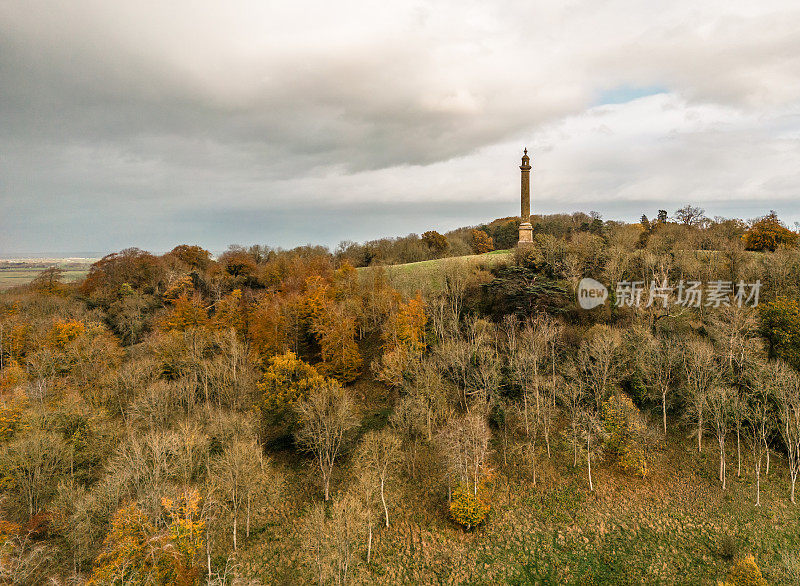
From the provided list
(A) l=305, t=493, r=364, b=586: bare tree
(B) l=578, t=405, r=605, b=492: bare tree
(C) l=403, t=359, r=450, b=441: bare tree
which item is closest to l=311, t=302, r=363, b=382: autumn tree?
(C) l=403, t=359, r=450, b=441: bare tree

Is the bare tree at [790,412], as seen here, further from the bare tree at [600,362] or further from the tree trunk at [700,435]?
the bare tree at [600,362]

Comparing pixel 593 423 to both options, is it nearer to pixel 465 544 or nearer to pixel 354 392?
pixel 465 544

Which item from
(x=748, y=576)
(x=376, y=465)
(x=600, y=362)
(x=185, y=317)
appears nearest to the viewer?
(x=748, y=576)

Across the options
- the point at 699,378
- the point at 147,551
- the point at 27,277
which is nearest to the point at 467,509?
the point at 147,551

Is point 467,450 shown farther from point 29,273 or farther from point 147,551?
point 29,273

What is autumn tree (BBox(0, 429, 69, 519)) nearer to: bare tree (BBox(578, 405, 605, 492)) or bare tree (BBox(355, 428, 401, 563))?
bare tree (BBox(355, 428, 401, 563))

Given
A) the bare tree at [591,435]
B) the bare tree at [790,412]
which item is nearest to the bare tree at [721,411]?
the bare tree at [790,412]

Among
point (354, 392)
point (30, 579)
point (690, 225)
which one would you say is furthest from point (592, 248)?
point (30, 579)
